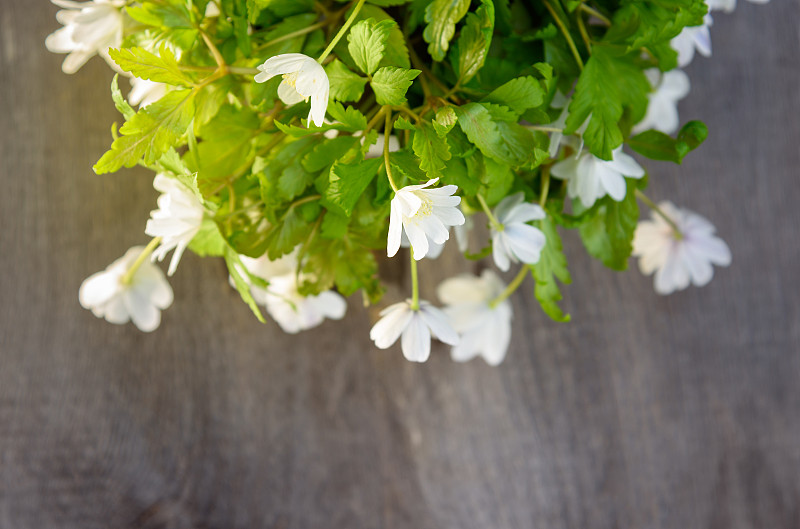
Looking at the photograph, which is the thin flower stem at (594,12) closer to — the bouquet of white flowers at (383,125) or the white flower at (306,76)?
the bouquet of white flowers at (383,125)

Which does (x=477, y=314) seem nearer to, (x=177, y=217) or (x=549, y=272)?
(x=549, y=272)

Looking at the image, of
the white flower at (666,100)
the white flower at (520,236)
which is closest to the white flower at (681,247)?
the white flower at (666,100)

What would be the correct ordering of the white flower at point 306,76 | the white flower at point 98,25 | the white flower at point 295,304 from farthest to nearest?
the white flower at point 295,304
the white flower at point 98,25
the white flower at point 306,76

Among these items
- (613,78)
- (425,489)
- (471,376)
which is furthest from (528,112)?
(425,489)

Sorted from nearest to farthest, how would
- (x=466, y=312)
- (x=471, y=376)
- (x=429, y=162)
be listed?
(x=429, y=162) < (x=466, y=312) < (x=471, y=376)

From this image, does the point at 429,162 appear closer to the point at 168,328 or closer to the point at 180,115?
the point at 180,115

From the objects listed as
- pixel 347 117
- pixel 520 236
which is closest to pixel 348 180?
pixel 347 117
